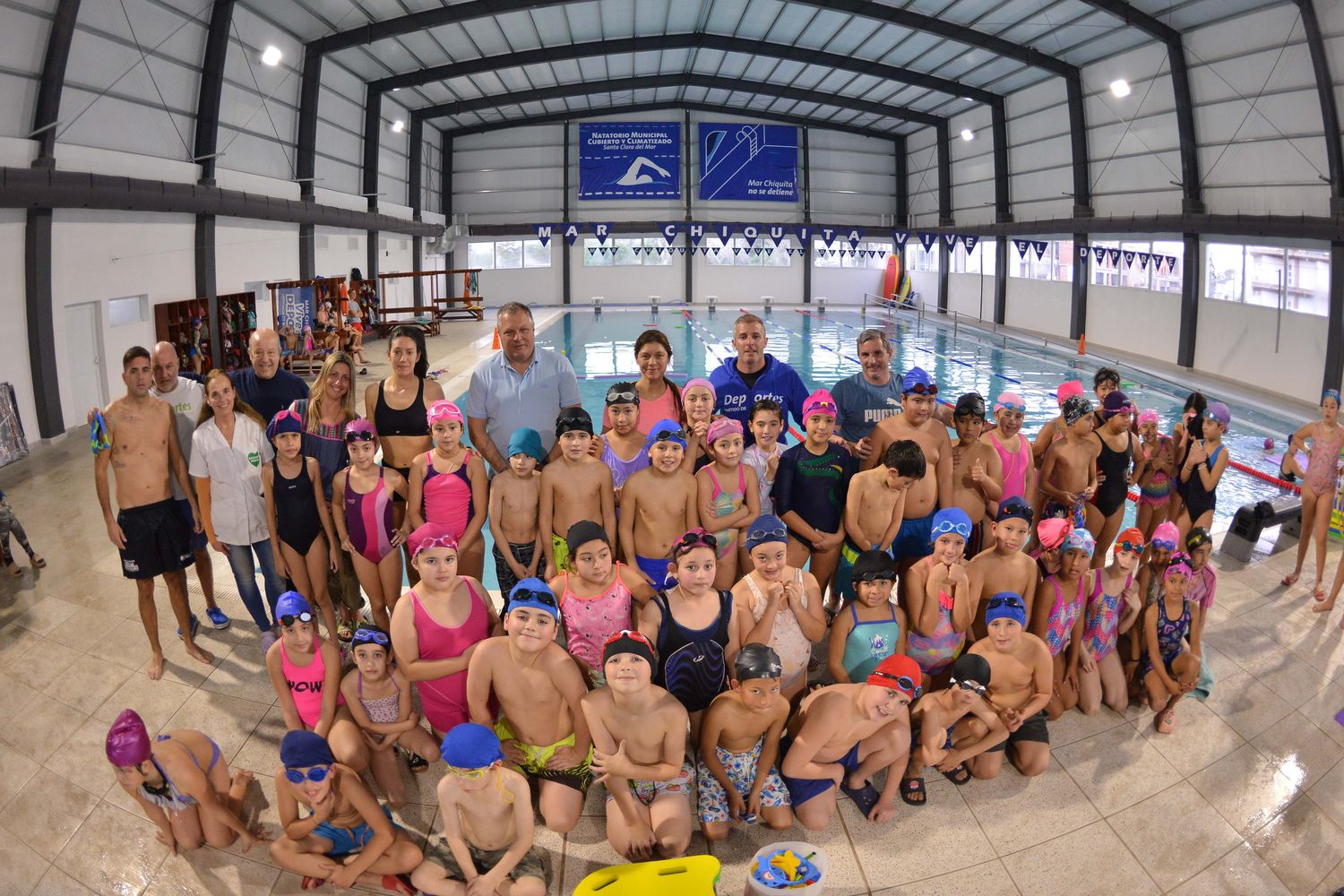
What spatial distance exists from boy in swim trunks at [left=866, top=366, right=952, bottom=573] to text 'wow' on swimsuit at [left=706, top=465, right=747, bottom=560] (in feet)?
2.89

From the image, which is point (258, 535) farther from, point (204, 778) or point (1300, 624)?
point (1300, 624)

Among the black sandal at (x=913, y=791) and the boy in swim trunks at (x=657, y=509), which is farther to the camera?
the boy in swim trunks at (x=657, y=509)

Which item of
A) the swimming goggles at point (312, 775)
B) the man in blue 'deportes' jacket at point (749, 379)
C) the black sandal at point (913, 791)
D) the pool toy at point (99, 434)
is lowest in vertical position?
the black sandal at point (913, 791)

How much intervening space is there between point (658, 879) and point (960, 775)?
155 cm

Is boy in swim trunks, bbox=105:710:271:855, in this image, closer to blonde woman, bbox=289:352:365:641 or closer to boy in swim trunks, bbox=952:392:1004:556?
blonde woman, bbox=289:352:365:641

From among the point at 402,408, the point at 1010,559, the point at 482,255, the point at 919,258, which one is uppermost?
the point at 482,255

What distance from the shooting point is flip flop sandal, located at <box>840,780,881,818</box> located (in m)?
3.49

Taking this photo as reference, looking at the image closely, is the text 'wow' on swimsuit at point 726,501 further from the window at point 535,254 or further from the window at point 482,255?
the window at point 482,255

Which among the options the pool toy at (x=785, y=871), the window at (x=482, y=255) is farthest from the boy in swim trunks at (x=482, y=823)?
the window at (x=482, y=255)

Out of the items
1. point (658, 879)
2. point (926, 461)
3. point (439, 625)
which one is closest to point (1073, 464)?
point (926, 461)

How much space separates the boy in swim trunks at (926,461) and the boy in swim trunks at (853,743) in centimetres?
121

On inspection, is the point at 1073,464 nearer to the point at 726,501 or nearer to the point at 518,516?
the point at 726,501

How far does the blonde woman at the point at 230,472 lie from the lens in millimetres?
4258

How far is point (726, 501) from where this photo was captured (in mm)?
4086
